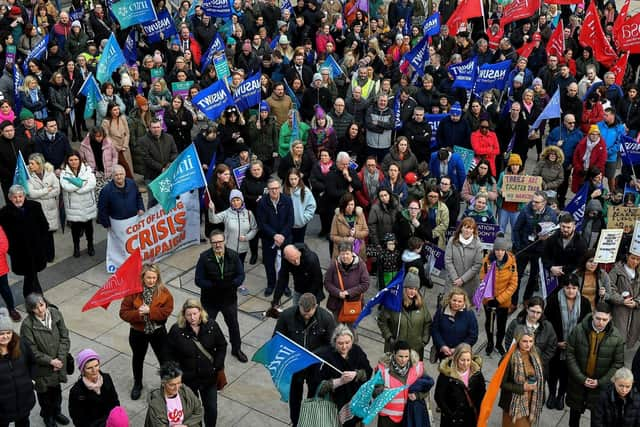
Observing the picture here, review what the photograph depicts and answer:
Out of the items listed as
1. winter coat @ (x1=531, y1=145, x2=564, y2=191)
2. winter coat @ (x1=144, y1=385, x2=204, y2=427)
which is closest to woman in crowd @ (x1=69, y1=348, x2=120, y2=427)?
winter coat @ (x1=144, y1=385, x2=204, y2=427)

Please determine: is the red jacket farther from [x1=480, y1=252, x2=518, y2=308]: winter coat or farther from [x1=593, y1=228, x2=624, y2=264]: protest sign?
[x1=480, y1=252, x2=518, y2=308]: winter coat

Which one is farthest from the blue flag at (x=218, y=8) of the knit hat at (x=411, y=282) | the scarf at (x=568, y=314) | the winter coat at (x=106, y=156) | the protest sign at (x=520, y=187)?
the scarf at (x=568, y=314)

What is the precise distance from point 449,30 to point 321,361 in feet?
42.0

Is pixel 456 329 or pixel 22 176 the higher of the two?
pixel 22 176

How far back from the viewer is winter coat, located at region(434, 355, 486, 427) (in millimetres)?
7953

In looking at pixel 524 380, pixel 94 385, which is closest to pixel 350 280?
pixel 524 380

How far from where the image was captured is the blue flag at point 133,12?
18.2 meters

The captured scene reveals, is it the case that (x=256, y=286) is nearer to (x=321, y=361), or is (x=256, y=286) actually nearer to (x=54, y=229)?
(x=54, y=229)

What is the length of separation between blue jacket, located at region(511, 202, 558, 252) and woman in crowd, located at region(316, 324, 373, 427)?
3.95m

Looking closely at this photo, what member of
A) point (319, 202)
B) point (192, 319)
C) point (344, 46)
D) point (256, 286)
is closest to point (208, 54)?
point (344, 46)

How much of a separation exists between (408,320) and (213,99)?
6200 mm

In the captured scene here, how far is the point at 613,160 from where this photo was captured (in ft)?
47.4

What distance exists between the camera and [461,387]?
7.95 m

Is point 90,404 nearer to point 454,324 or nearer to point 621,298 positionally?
point 454,324
